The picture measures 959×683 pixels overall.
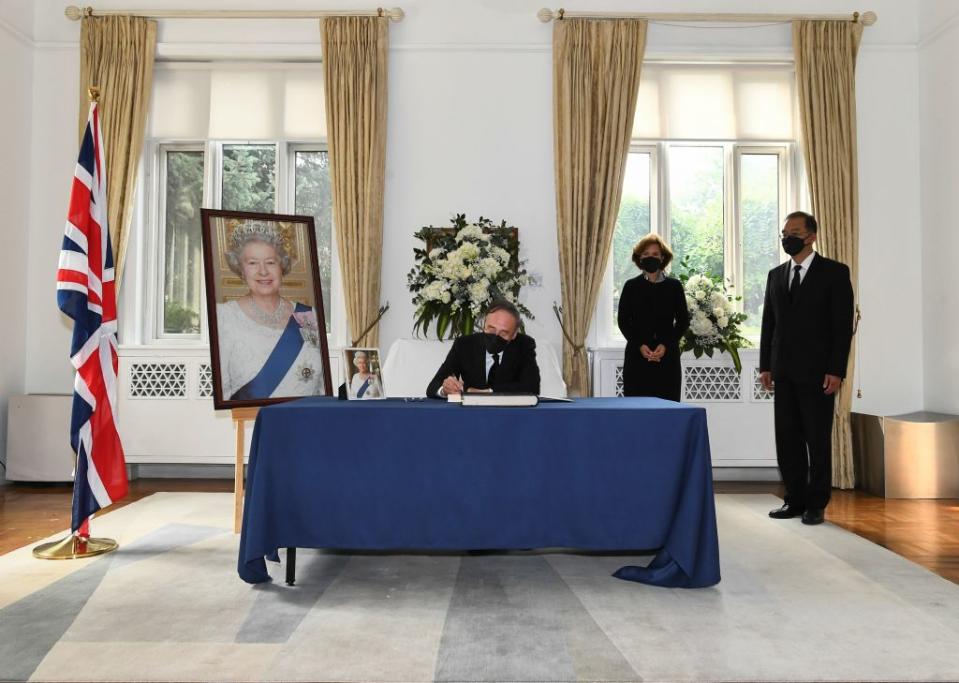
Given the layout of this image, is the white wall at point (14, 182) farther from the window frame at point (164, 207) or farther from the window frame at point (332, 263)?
the window frame at point (332, 263)

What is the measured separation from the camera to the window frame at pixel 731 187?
642 centimetres

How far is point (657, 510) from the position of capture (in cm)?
309

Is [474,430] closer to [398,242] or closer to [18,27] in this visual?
[398,242]

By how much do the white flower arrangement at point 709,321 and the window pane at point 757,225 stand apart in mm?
529

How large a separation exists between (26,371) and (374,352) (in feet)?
13.3

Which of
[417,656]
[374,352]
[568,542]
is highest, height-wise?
[374,352]

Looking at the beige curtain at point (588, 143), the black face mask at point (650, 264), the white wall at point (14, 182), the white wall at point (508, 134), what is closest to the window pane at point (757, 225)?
the white wall at point (508, 134)

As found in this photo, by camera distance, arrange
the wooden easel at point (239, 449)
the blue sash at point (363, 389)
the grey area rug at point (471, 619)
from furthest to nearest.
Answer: the wooden easel at point (239, 449) → the blue sash at point (363, 389) → the grey area rug at point (471, 619)

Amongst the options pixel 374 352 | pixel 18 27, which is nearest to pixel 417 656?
pixel 374 352

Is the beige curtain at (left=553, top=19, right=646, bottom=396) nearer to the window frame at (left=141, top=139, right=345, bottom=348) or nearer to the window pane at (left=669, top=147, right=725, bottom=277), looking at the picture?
the window pane at (left=669, top=147, right=725, bottom=277)

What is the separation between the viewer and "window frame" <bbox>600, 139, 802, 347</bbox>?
253 inches

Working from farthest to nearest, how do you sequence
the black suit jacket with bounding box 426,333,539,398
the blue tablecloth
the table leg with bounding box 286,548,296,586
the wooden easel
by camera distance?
the wooden easel < the black suit jacket with bounding box 426,333,539,398 < the table leg with bounding box 286,548,296,586 < the blue tablecloth

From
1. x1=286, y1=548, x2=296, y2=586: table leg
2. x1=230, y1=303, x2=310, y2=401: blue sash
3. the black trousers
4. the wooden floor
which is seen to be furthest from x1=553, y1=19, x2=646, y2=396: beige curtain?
x1=286, y1=548, x2=296, y2=586: table leg

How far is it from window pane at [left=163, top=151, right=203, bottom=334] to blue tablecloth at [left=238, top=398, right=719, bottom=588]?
12.4 ft
